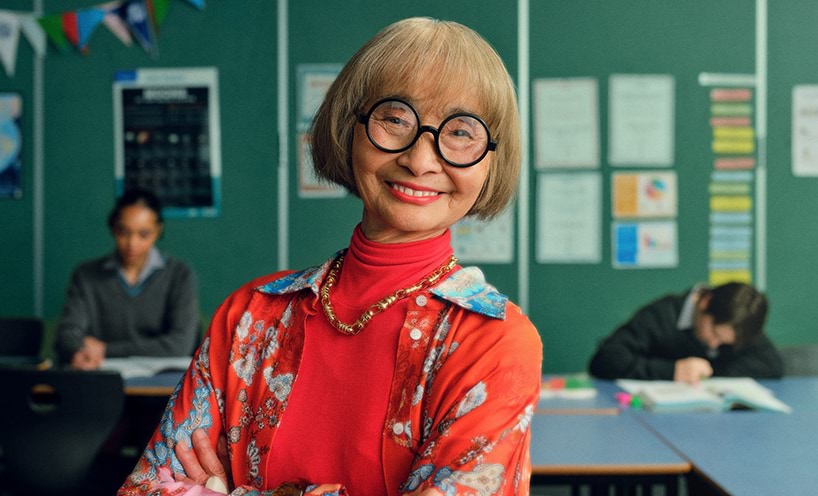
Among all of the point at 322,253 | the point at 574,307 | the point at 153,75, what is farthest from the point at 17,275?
the point at 574,307

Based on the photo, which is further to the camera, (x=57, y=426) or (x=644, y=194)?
(x=644, y=194)

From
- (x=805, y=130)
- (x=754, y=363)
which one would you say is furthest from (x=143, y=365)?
(x=805, y=130)

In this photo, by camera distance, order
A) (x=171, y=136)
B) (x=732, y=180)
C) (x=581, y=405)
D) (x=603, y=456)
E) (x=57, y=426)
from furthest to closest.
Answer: (x=171, y=136) < (x=732, y=180) < (x=581, y=405) < (x=57, y=426) < (x=603, y=456)

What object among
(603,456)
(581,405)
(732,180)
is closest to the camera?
(603,456)

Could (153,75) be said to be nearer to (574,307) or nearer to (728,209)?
(574,307)

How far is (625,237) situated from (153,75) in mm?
2723

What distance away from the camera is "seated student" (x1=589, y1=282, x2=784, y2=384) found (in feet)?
10.6

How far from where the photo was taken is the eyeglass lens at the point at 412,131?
85cm

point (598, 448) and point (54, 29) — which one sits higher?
point (54, 29)

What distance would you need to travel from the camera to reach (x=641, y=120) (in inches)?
172

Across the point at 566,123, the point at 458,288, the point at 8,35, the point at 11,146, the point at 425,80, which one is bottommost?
the point at 458,288

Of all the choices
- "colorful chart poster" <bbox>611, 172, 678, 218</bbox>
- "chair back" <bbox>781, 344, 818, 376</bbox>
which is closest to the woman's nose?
"chair back" <bbox>781, 344, 818, 376</bbox>

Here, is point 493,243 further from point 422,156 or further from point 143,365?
point 422,156

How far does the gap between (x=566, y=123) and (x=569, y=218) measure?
0.51m
